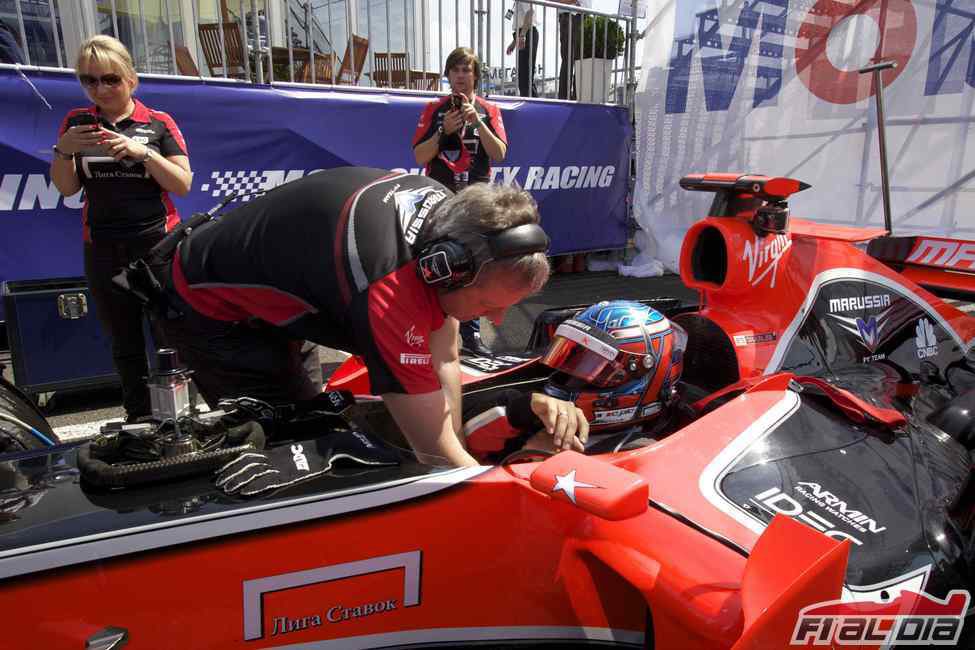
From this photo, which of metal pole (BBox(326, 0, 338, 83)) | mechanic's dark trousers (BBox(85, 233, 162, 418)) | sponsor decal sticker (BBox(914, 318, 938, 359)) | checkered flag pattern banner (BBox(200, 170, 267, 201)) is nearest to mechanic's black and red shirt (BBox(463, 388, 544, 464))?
mechanic's dark trousers (BBox(85, 233, 162, 418))

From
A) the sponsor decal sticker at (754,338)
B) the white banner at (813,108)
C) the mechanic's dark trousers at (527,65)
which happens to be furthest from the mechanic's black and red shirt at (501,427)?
the white banner at (813,108)

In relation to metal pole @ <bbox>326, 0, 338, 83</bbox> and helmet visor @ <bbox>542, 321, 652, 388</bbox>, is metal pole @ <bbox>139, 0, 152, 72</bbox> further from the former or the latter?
helmet visor @ <bbox>542, 321, 652, 388</bbox>

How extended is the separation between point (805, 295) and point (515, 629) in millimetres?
1977

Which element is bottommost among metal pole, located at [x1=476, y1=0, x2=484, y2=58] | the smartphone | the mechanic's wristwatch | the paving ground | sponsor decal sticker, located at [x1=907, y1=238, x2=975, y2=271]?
the paving ground

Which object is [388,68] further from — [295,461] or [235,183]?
[295,461]

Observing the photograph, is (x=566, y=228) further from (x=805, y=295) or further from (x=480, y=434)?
(x=480, y=434)

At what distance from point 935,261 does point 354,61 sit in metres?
4.83

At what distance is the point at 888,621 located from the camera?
1.44 meters

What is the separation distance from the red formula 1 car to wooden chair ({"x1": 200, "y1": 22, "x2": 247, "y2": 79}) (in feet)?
14.0

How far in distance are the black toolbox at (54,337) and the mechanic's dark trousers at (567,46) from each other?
17.3 ft

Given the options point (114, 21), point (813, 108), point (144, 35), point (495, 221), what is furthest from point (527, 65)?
point (495, 221)

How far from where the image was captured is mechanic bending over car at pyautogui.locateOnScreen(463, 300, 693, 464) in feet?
6.60

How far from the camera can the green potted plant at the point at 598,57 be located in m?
7.49

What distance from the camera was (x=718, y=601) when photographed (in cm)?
128
